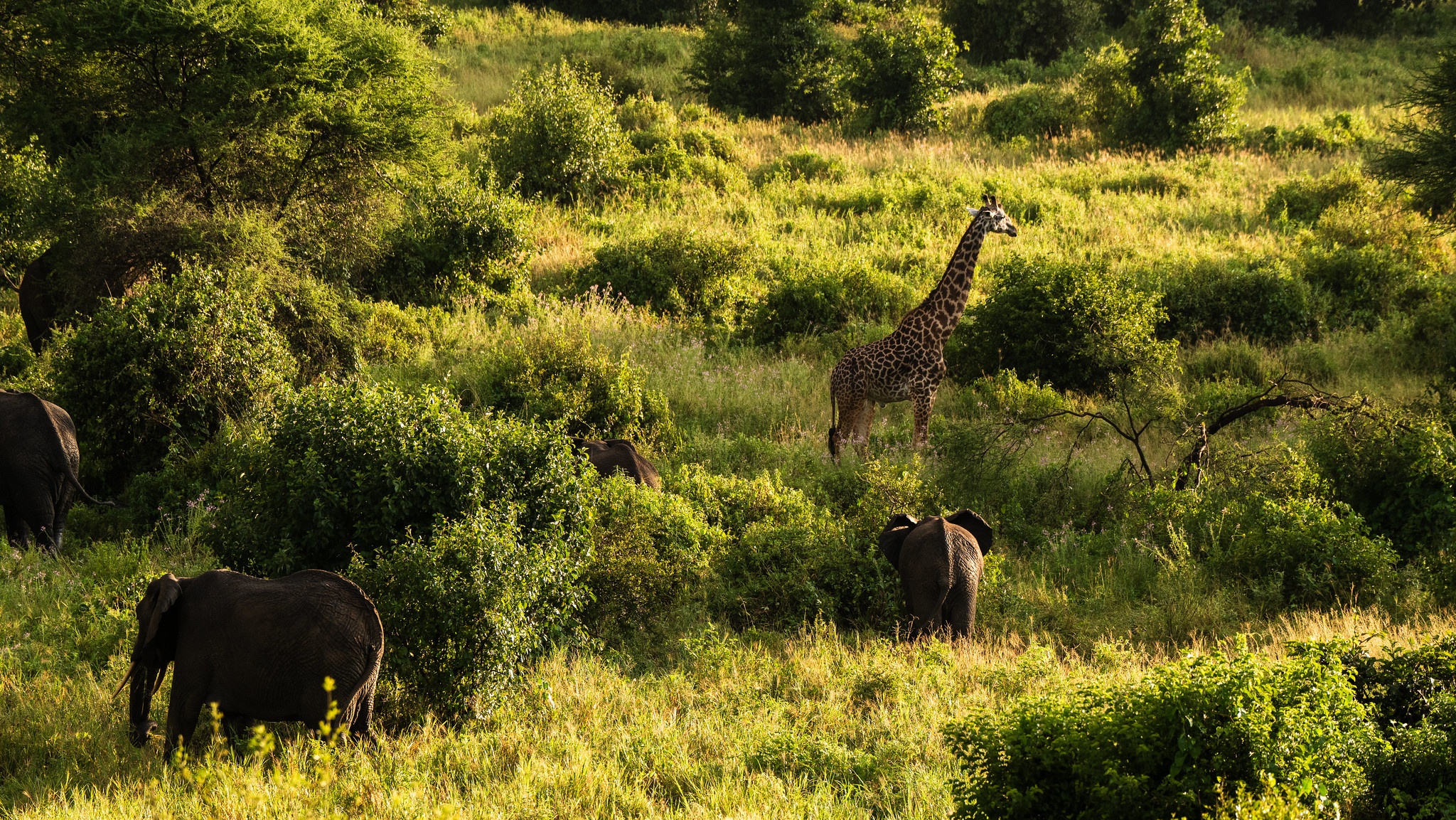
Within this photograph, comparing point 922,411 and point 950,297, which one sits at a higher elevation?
point 950,297

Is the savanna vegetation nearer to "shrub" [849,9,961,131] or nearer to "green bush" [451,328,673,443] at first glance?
"green bush" [451,328,673,443]

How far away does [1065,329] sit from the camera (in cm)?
1502

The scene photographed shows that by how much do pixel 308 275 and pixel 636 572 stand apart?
8238 millimetres

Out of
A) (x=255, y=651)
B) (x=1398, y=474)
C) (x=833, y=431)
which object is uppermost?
(x=1398, y=474)

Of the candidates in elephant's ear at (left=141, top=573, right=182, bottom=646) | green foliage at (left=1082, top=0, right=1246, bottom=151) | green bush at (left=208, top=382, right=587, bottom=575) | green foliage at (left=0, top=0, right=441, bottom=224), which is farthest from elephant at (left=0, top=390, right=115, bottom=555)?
green foliage at (left=1082, top=0, right=1246, bottom=151)

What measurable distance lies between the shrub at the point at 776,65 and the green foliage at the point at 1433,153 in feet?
46.3

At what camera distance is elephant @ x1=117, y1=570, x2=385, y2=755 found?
20.3 ft

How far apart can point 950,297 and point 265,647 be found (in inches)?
376

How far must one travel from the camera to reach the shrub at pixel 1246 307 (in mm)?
17234

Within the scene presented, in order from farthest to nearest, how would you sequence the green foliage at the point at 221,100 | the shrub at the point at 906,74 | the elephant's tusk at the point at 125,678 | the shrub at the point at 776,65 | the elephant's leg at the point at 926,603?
the shrub at the point at 776,65 < the shrub at the point at 906,74 < the green foliage at the point at 221,100 < the elephant's leg at the point at 926,603 < the elephant's tusk at the point at 125,678

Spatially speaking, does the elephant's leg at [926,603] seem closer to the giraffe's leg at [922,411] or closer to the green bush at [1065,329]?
the giraffe's leg at [922,411]

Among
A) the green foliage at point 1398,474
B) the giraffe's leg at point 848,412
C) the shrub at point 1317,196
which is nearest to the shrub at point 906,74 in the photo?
the shrub at point 1317,196

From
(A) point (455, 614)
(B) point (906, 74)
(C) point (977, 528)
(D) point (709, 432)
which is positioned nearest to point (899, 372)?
(D) point (709, 432)

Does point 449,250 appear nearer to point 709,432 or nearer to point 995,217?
point 709,432
